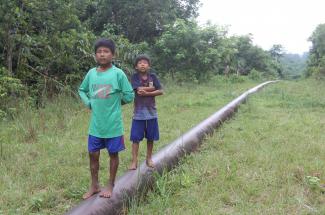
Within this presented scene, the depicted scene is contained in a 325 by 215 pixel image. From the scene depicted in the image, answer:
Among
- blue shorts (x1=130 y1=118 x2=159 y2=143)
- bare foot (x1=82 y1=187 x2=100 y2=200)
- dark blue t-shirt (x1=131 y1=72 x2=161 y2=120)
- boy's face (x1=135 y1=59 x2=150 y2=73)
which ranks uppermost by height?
boy's face (x1=135 y1=59 x2=150 y2=73)

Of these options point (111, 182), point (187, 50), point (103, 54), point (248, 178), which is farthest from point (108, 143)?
point (187, 50)

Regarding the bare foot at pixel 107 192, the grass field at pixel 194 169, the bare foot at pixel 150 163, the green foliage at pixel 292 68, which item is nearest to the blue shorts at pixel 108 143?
the bare foot at pixel 107 192

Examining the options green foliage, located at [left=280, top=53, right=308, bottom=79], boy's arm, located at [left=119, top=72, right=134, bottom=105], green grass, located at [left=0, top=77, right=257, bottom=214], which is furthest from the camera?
green foliage, located at [left=280, top=53, right=308, bottom=79]

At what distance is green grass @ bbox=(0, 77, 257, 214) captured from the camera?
3602mm

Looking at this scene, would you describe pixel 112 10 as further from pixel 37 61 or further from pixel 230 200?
pixel 230 200

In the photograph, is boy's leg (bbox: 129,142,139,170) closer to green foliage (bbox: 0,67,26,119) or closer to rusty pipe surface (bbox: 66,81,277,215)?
rusty pipe surface (bbox: 66,81,277,215)

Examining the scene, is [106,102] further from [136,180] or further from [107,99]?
[136,180]

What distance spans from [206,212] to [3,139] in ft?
11.6

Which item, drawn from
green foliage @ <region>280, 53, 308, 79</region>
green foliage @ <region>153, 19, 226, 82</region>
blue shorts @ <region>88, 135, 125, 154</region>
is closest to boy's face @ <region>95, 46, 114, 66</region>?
blue shorts @ <region>88, 135, 125, 154</region>

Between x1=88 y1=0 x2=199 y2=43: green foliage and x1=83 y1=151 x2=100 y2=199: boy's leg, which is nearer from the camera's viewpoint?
x1=83 y1=151 x2=100 y2=199: boy's leg

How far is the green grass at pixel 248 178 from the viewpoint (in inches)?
136

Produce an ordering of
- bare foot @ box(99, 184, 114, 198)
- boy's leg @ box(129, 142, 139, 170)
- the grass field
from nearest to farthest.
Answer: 1. bare foot @ box(99, 184, 114, 198)
2. the grass field
3. boy's leg @ box(129, 142, 139, 170)

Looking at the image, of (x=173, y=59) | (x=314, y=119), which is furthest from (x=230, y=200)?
(x=173, y=59)

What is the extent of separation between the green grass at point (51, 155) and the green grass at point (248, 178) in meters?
0.71
